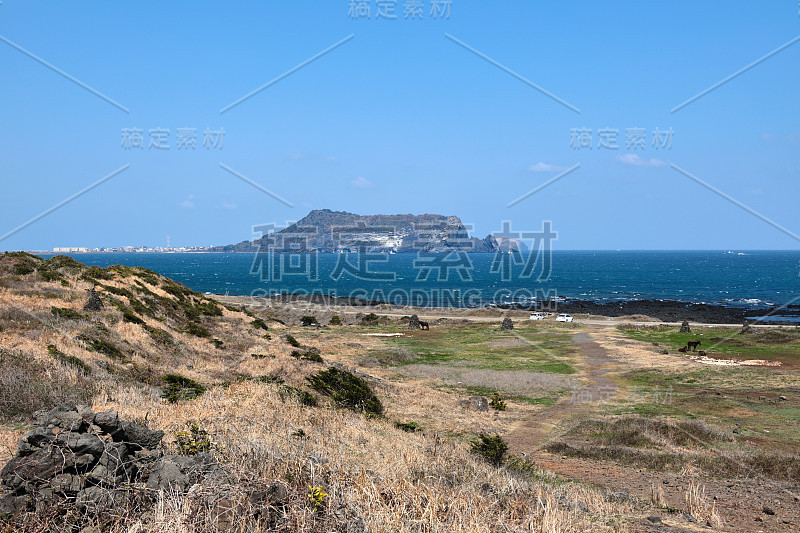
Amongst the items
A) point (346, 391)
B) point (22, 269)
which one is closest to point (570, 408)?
point (346, 391)

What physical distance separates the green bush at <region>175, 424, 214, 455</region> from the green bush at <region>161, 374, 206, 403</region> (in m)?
Answer: 5.47

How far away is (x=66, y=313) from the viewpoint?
2211 centimetres

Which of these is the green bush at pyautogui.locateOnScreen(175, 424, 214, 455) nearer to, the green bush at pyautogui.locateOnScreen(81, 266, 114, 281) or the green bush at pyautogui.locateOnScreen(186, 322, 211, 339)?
the green bush at pyautogui.locateOnScreen(186, 322, 211, 339)

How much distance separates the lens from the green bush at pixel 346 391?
17172 millimetres

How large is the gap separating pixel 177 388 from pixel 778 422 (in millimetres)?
20822

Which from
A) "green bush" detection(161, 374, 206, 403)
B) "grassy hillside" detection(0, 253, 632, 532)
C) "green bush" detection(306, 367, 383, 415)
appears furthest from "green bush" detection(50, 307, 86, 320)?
"green bush" detection(306, 367, 383, 415)

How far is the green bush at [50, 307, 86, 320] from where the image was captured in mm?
21719

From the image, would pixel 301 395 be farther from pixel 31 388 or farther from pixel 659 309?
pixel 659 309

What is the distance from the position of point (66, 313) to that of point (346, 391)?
13804 millimetres

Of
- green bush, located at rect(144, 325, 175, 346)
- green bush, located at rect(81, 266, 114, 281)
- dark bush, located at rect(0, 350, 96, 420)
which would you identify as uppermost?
green bush, located at rect(81, 266, 114, 281)

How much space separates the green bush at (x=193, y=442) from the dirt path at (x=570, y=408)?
10365mm

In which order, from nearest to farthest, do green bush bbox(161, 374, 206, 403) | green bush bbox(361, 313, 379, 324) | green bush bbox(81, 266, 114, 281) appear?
green bush bbox(161, 374, 206, 403), green bush bbox(81, 266, 114, 281), green bush bbox(361, 313, 379, 324)

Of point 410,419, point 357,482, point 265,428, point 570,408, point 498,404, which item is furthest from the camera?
point 570,408

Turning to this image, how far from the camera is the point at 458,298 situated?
10812cm
